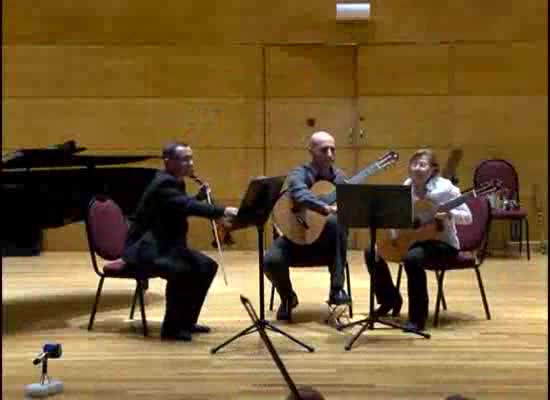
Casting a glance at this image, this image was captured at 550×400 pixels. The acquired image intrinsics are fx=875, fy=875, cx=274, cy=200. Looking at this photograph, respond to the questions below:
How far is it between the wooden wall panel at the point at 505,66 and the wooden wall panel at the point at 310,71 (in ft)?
4.17

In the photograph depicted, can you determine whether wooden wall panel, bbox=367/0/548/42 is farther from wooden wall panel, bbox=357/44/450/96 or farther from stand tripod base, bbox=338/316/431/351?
stand tripod base, bbox=338/316/431/351

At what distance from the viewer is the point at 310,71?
9.94 m

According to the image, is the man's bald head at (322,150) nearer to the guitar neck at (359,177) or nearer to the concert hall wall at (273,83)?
the guitar neck at (359,177)

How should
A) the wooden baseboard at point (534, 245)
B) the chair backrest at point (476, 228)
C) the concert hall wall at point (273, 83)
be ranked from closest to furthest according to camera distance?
the chair backrest at point (476, 228)
the wooden baseboard at point (534, 245)
the concert hall wall at point (273, 83)

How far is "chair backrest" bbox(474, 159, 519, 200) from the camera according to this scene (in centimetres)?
930

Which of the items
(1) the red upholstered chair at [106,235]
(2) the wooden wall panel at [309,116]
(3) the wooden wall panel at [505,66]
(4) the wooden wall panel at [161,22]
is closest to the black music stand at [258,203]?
(1) the red upholstered chair at [106,235]

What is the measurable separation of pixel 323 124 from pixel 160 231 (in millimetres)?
4748

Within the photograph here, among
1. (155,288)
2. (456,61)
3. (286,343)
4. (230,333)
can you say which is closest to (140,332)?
(230,333)

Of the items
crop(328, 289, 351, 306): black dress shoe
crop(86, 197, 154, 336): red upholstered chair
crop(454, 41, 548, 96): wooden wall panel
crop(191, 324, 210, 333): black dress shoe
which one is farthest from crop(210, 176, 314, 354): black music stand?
crop(454, 41, 548, 96): wooden wall panel

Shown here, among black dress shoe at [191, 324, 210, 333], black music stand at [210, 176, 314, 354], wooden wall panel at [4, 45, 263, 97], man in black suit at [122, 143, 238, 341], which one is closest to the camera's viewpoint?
black music stand at [210, 176, 314, 354]

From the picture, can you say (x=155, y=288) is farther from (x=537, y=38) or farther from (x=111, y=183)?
(x=537, y=38)

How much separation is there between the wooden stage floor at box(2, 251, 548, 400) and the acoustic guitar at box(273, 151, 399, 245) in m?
0.61

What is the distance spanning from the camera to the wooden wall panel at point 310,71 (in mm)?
9906

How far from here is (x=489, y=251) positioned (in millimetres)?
9711
